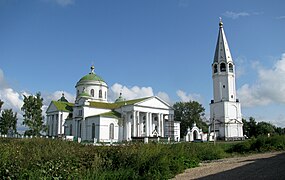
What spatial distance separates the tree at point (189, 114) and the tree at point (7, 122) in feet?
144

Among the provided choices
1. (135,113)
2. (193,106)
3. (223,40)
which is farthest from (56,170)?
(193,106)

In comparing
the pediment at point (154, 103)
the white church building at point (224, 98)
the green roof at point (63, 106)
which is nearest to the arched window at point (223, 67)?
the white church building at point (224, 98)

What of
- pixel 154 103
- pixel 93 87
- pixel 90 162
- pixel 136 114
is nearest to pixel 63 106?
pixel 93 87

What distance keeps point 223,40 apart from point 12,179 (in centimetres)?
6566

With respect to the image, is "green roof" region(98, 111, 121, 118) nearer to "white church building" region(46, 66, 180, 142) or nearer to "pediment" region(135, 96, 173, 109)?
"white church building" region(46, 66, 180, 142)

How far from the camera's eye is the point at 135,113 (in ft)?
189

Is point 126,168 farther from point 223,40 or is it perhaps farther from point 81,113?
point 223,40

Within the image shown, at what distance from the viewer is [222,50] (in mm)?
67938

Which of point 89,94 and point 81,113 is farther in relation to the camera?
point 89,94

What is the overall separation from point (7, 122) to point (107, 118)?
1107 inches

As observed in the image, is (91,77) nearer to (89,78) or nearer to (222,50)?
(89,78)

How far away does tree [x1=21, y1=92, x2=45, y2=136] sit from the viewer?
55969 mm

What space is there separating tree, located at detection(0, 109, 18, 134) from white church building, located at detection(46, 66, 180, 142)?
8.55 metres

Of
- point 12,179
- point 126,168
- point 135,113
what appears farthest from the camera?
point 135,113
